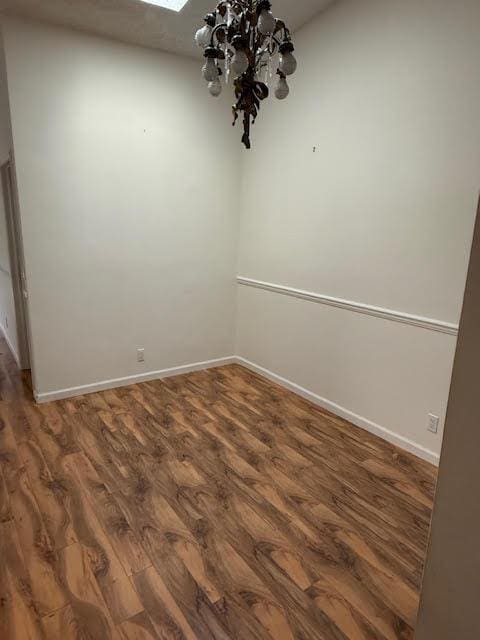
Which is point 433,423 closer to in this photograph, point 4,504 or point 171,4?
point 4,504

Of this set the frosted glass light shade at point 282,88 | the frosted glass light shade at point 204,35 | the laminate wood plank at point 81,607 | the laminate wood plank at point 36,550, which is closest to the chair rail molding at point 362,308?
the frosted glass light shade at point 282,88

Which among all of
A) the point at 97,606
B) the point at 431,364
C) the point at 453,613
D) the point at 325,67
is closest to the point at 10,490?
the point at 97,606

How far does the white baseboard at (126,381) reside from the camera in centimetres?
329

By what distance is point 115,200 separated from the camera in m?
3.28

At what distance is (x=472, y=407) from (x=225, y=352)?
355cm

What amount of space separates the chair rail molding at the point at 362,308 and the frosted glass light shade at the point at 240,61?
1.73 m

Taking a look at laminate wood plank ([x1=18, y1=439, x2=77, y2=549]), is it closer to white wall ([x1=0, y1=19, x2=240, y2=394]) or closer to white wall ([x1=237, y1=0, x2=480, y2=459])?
white wall ([x1=0, y1=19, x2=240, y2=394])

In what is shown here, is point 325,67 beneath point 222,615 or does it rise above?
above

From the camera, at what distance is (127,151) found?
10.7ft

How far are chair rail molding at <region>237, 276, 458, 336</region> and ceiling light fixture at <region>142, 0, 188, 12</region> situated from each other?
220 cm

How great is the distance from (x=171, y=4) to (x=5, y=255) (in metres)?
2.85

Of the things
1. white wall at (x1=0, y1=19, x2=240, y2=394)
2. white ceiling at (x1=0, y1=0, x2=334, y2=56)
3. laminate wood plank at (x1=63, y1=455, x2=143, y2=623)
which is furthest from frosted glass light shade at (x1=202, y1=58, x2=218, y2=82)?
laminate wood plank at (x1=63, y1=455, x2=143, y2=623)

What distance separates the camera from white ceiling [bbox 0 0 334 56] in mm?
2576

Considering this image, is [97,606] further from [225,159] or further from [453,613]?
[225,159]
